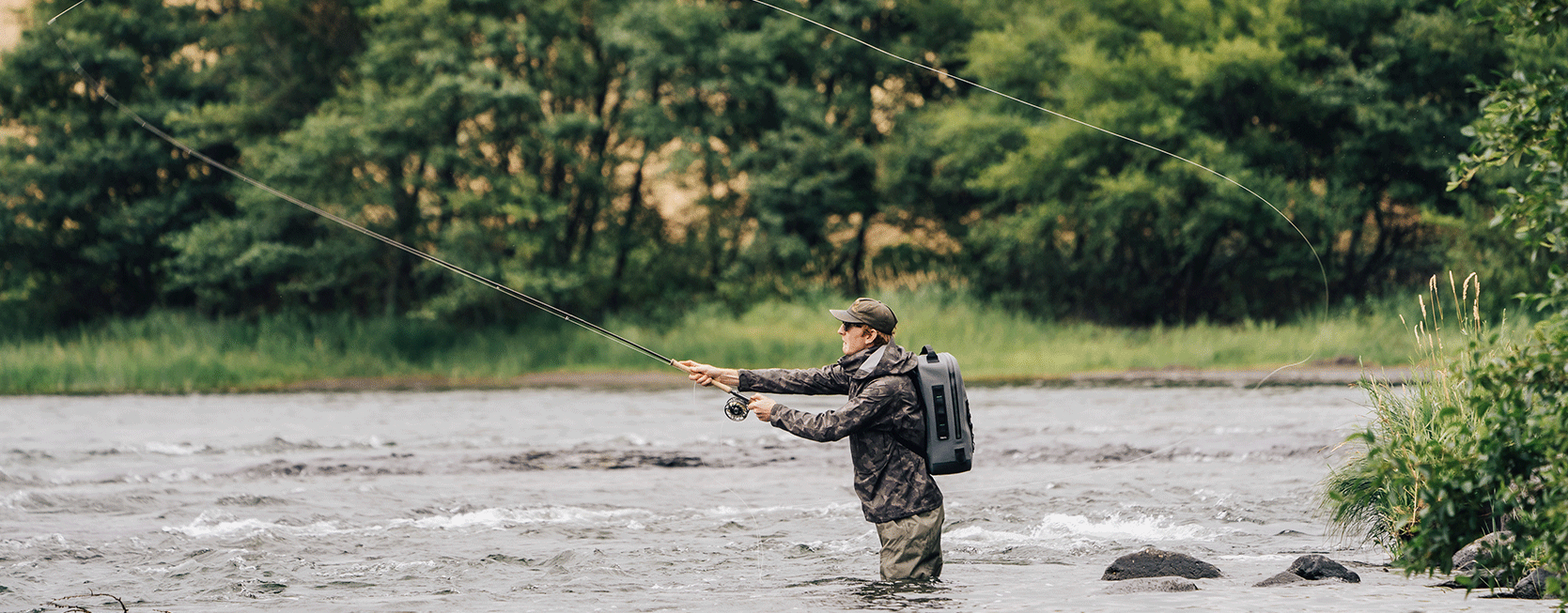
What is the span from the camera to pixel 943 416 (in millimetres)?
6926

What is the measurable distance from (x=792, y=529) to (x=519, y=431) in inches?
365

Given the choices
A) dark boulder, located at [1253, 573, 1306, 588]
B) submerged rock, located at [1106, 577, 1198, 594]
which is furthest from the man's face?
dark boulder, located at [1253, 573, 1306, 588]

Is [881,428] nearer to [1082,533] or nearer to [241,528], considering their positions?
[1082,533]

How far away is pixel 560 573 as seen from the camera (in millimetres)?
8555

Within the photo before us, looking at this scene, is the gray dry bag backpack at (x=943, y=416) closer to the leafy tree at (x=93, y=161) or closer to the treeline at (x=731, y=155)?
the treeline at (x=731, y=155)

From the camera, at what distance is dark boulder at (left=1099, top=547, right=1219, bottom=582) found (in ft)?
25.0

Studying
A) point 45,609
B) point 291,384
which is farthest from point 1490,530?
point 291,384

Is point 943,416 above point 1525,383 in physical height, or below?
below

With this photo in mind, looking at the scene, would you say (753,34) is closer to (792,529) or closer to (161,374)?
(161,374)

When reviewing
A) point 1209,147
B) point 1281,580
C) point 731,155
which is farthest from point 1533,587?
point 731,155

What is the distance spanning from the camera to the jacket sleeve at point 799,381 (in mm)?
7262

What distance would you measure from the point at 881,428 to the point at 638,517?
4404mm

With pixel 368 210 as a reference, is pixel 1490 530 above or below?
below

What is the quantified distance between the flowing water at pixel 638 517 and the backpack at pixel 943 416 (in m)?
0.73
